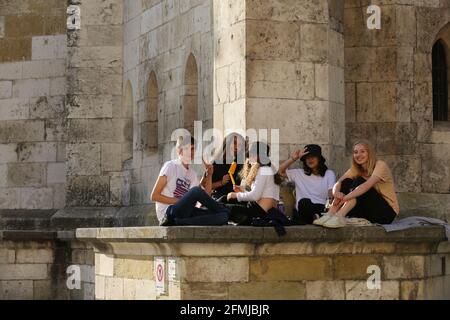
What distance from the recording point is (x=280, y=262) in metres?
12.9

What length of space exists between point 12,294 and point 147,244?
799cm

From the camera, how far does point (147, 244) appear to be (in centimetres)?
1311

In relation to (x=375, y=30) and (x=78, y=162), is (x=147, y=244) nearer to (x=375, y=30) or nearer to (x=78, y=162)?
(x=375, y=30)

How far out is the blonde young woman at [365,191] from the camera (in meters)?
13.4

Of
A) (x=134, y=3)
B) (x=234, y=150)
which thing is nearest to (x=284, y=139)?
(x=234, y=150)

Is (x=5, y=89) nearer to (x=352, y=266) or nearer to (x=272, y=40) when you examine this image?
(x=272, y=40)

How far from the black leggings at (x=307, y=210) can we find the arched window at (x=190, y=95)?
3.95 meters

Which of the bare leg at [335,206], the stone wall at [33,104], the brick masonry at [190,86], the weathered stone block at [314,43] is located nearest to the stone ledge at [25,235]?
the brick masonry at [190,86]

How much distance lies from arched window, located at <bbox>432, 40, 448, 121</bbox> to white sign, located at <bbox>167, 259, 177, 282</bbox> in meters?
4.76

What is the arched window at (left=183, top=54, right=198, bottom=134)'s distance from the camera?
17531 mm

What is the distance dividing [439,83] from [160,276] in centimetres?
498

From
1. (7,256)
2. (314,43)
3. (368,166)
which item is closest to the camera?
(368,166)

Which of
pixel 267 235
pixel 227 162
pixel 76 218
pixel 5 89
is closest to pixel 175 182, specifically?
pixel 227 162

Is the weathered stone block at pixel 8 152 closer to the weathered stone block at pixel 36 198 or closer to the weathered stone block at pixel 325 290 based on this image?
the weathered stone block at pixel 36 198
